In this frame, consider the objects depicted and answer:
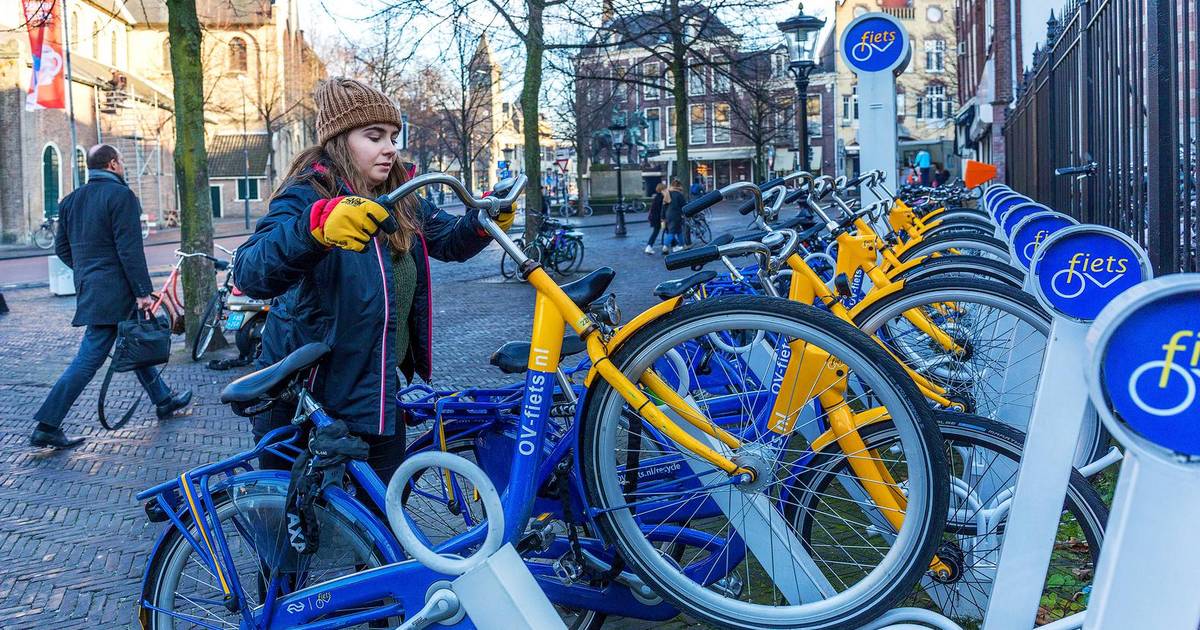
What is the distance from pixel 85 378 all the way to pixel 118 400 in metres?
1.32

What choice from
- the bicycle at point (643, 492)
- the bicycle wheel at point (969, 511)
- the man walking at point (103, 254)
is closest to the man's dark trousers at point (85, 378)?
the man walking at point (103, 254)

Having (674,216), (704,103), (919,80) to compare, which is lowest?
(674,216)

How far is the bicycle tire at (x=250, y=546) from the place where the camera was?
108 inches

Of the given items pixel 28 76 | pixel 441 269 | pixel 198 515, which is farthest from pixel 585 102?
pixel 198 515

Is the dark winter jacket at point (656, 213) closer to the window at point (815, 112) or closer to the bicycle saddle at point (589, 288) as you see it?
the bicycle saddle at point (589, 288)

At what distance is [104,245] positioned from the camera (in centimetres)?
713

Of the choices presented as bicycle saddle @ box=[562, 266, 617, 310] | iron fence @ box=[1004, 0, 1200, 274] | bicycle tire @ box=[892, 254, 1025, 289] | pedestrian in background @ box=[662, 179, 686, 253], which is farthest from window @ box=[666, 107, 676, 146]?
bicycle saddle @ box=[562, 266, 617, 310]

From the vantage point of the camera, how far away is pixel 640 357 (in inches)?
97.3

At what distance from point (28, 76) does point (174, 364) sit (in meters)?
30.3

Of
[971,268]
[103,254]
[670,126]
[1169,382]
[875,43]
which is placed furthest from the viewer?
[670,126]

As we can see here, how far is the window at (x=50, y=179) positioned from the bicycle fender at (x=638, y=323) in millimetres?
38997

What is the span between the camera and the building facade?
63.4 meters

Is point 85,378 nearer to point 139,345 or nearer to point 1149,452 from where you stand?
point 139,345

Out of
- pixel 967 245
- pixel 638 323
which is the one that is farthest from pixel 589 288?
pixel 967 245
